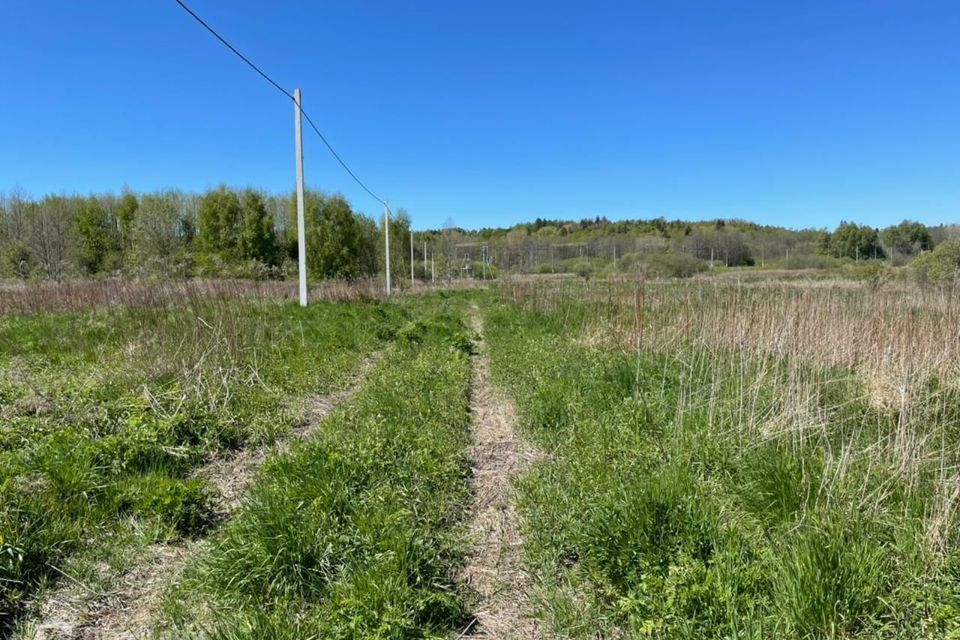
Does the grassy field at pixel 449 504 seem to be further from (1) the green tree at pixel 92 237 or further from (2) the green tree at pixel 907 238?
(2) the green tree at pixel 907 238

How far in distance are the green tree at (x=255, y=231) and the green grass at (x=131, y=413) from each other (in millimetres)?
26287

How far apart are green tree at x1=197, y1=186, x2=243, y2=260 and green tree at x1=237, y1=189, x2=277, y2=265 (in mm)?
569

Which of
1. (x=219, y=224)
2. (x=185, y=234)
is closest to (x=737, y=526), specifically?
(x=219, y=224)

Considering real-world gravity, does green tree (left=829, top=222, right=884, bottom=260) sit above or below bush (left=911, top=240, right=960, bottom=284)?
above

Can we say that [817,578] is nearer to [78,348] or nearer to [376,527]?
[376,527]

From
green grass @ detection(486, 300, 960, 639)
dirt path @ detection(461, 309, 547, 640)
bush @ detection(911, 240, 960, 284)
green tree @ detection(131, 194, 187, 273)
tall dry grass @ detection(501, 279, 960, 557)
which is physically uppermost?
green tree @ detection(131, 194, 187, 273)

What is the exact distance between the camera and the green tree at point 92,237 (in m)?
30.6

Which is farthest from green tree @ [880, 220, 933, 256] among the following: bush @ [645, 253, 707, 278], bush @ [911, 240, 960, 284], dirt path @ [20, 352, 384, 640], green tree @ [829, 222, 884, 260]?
dirt path @ [20, 352, 384, 640]

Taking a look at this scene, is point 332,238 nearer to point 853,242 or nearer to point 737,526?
point 737,526

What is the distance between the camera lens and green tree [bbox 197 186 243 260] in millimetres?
32375

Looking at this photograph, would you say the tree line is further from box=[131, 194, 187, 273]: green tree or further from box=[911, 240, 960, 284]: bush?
box=[911, 240, 960, 284]: bush

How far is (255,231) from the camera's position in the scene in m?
32.9

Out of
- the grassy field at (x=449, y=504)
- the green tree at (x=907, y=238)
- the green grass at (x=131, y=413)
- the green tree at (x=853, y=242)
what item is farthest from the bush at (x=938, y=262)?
the green tree at (x=853, y=242)

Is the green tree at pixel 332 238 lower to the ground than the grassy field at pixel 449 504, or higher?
higher
